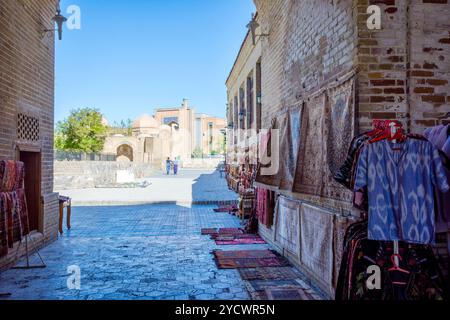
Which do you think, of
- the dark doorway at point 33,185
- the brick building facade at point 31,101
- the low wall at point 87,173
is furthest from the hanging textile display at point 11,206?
the low wall at point 87,173

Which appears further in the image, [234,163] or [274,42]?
[234,163]

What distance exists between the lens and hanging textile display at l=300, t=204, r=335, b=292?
4452mm

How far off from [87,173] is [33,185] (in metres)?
17.9

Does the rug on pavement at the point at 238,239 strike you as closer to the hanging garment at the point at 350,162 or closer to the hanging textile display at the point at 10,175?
the hanging textile display at the point at 10,175

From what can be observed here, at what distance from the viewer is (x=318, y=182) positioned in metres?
4.91

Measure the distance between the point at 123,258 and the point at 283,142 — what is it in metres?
3.08

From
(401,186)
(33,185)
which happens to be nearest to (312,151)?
(401,186)

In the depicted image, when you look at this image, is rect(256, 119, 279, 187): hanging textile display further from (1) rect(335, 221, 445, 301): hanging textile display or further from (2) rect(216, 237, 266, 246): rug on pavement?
(1) rect(335, 221, 445, 301): hanging textile display

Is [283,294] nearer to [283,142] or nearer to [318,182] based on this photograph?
[318,182]

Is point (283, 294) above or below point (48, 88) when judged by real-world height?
below

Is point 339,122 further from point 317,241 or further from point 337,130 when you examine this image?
point 317,241

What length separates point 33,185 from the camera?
281 inches
